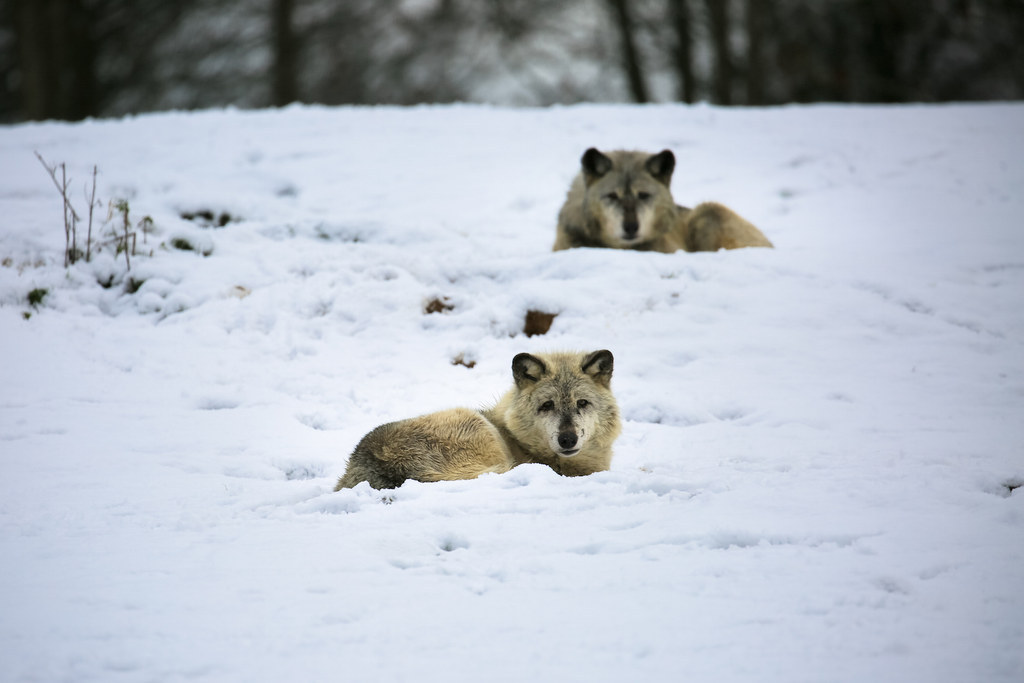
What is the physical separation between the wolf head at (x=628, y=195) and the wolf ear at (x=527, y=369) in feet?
12.8

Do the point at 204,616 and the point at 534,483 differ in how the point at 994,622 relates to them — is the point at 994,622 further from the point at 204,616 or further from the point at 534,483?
the point at 204,616

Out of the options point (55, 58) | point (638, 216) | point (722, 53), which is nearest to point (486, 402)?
point (638, 216)

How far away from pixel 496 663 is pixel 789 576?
1553mm

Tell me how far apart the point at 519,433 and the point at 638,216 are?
4466 mm

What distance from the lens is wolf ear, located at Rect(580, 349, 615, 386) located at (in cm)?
616

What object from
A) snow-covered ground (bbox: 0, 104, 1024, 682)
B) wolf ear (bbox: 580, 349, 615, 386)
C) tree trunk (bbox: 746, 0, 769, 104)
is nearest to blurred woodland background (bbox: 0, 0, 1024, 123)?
tree trunk (bbox: 746, 0, 769, 104)

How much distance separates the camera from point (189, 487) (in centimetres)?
495

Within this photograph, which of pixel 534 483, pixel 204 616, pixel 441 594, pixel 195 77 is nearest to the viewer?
pixel 204 616

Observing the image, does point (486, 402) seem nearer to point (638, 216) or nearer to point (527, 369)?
point (527, 369)

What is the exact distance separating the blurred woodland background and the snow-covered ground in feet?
34.4

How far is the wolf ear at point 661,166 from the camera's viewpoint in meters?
9.79

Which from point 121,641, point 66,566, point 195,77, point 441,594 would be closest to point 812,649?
point 441,594

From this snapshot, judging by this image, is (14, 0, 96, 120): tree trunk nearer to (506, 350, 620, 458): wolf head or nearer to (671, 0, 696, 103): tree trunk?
(506, 350, 620, 458): wolf head

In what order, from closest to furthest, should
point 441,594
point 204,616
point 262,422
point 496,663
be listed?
1. point 496,663
2. point 204,616
3. point 441,594
4. point 262,422
